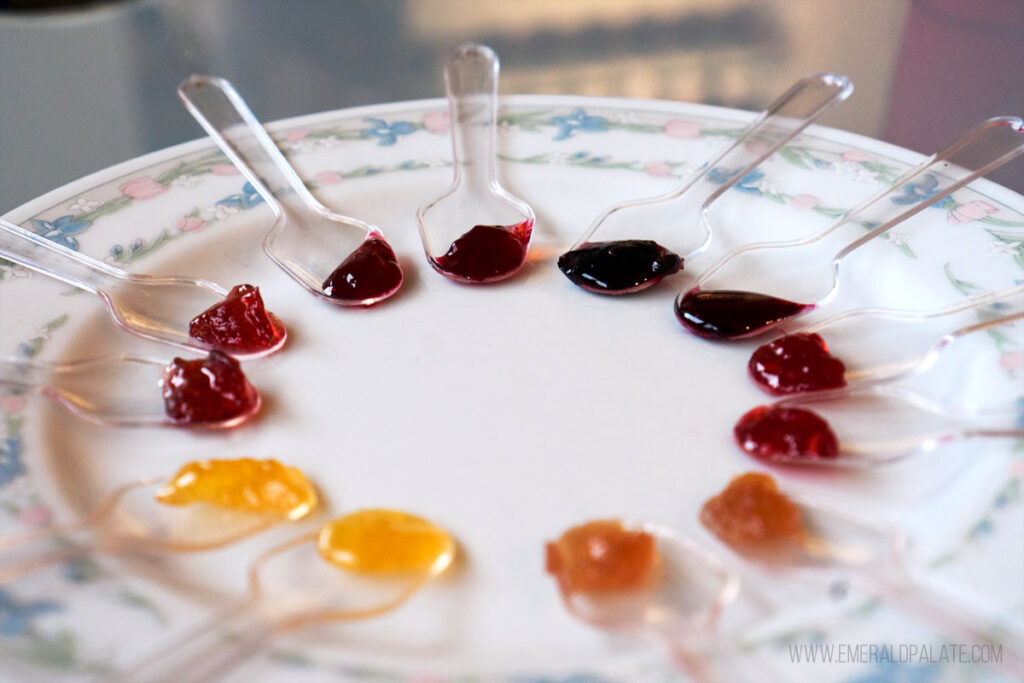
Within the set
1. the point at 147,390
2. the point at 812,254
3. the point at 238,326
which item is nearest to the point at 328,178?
the point at 238,326

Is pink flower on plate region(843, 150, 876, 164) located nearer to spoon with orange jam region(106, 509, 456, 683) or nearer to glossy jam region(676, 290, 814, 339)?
glossy jam region(676, 290, 814, 339)

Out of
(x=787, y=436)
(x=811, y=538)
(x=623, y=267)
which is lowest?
(x=811, y=538)

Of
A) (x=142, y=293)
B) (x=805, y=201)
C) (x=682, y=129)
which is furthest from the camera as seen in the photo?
(x=682, y=129)

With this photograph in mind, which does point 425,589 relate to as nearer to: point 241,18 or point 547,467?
point 547,467

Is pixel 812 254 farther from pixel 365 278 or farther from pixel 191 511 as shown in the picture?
pixel 191 511

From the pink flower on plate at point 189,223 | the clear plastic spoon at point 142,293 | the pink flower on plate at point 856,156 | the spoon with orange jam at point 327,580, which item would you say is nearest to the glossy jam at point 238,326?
the clear plastic spoon at point 142,293

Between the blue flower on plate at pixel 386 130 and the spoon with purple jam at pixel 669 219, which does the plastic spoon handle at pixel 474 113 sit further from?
the spoon with purple jam at pixel 669 219

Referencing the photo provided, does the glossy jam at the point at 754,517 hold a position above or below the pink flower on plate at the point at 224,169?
below
